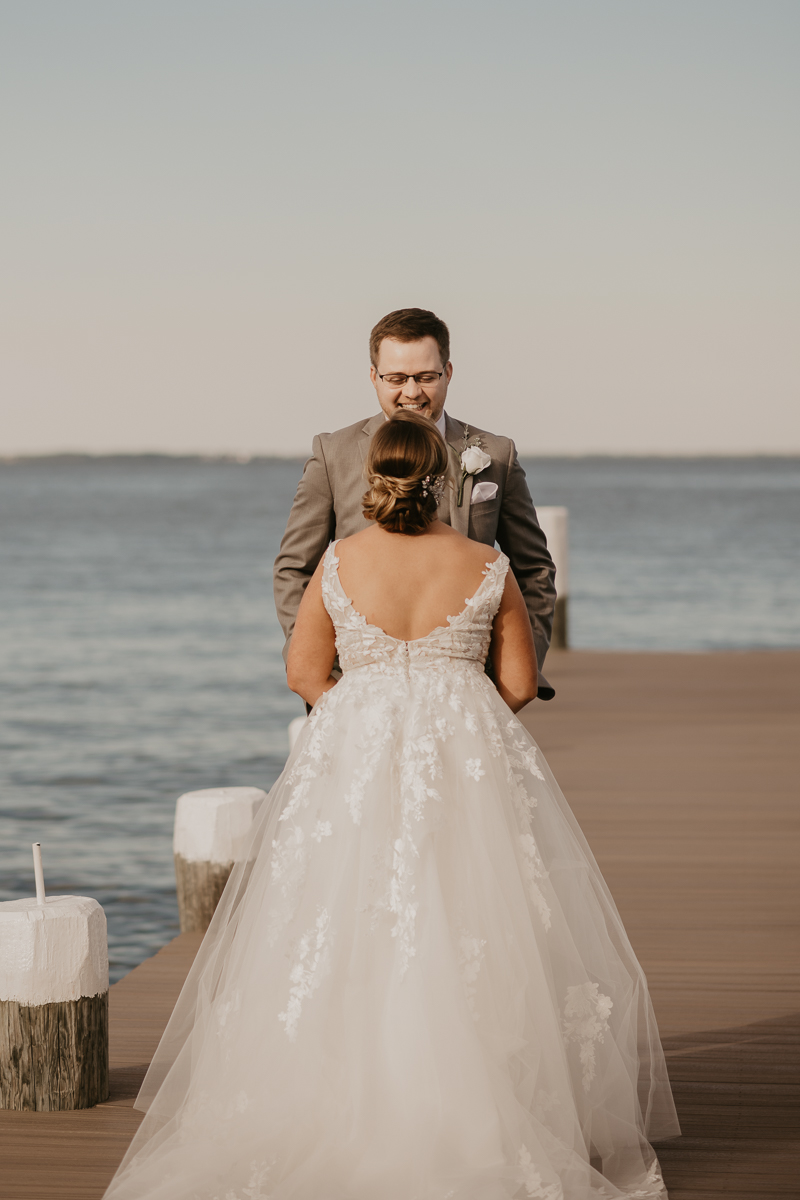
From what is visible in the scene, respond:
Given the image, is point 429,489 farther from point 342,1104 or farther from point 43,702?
point 43,702

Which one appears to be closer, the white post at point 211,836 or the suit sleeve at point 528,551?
the suit sleeve at point 528,551

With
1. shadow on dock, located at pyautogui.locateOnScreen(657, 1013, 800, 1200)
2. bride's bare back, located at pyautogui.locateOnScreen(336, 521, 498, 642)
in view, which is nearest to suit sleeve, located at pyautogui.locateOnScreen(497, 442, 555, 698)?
bride's bare back, located at pyautogui.locateOnScreen(336, 521, 498, 642)

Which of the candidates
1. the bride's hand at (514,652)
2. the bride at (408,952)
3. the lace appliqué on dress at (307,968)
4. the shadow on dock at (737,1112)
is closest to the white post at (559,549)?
the shadow on dock at (737,1112)

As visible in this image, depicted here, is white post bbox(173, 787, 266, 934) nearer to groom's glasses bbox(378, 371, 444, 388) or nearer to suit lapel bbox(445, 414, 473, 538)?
suit lapel bbox(445, 414, 473, 538)

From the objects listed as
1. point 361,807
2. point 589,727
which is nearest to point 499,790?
point 361,807

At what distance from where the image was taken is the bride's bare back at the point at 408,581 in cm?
293

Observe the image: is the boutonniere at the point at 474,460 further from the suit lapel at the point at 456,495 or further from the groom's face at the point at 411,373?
the groom's face at the point at 411,373

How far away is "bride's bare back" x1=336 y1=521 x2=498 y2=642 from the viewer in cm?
293

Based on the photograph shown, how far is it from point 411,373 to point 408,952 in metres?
1.30

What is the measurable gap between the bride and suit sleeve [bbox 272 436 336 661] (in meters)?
0.38

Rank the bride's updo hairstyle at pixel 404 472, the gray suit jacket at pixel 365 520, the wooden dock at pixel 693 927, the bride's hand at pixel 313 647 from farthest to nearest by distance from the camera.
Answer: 1. the gray suit jacket at pixel 365 520
2. the wooden dock at pixel 693 927
3. the bride's hand at pixel 313 647
4. the bride's updo hairstyle at pixel 404 472

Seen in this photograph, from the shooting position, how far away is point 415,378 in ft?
10.7

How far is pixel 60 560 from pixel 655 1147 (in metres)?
39.2

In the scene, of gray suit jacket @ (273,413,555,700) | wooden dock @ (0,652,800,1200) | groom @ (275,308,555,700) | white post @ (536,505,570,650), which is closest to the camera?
wooden dock @ (0,652,800,1200)
